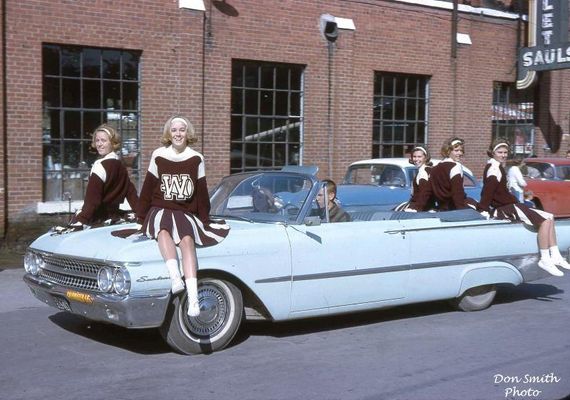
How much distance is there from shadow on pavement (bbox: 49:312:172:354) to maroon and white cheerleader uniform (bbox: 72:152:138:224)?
962mm

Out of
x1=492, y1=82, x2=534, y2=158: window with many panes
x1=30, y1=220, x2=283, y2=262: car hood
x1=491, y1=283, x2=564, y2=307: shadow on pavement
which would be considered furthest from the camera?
x1=492, y1=82, x2=534, y2=158: window with many panes

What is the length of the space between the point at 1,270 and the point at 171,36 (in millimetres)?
4972

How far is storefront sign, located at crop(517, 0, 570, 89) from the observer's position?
17609 millimetres

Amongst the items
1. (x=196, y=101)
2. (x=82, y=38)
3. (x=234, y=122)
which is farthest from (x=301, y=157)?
(x=82, y=38)

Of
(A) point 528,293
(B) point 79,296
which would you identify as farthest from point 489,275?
(B) point 79,296

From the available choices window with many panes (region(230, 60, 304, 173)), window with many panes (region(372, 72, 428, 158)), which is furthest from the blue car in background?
window with many panes (region(372, 72, 428, 158))

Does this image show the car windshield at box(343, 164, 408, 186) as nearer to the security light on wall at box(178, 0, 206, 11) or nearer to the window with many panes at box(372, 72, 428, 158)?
the window with many panes at box(372, 72, 428, 158)

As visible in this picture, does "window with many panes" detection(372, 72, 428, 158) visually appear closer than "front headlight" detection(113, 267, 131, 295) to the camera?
No

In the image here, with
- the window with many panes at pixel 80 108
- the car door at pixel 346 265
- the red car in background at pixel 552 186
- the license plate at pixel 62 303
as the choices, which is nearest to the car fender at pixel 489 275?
the car door at pixel 346 265

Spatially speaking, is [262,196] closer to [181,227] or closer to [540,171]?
[181,227]

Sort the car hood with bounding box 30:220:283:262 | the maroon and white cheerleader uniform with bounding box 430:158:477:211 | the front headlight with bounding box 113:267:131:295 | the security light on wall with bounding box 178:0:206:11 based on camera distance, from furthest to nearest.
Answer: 1. the security light on wall with bounding box 178:0:206:11
2. the maroon and white cheerleader uniform with bounding box 430:158:477:211
3. the car hood with bounding box 30:220:283:262
4. the front headlight with bounding box 113:267:131:295

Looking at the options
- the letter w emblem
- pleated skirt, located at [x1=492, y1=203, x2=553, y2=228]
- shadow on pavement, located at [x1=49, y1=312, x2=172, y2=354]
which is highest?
the letter w emblem

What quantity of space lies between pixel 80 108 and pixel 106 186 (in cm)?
580

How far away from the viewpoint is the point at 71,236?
625 cm
